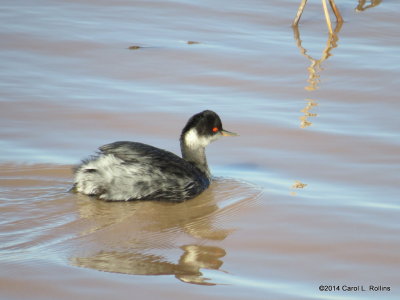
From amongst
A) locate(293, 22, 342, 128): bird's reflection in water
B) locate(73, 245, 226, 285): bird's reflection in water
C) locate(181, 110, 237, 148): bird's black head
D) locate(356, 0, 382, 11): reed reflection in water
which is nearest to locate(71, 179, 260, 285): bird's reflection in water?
locate(73, 245, 226, 285): bird's reflection in water

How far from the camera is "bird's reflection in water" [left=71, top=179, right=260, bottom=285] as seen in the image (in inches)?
224

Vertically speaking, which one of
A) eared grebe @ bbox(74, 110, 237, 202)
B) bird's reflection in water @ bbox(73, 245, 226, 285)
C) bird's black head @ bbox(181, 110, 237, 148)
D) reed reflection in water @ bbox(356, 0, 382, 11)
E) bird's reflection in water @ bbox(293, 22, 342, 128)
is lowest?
bird's reflection in water @ bbox(73, 245, 226, 285)

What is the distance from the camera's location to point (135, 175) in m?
7.12

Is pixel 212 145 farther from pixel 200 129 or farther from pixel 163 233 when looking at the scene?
pixel 163 233

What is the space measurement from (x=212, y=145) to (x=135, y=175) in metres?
1.82

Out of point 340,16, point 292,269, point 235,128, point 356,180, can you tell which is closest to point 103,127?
point 235,128

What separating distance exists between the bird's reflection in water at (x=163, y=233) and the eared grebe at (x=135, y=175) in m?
0.08

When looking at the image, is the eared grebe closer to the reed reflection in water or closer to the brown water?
the brown water

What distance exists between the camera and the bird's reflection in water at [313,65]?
9.35 metres

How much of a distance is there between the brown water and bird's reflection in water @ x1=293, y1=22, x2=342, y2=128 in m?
0.04

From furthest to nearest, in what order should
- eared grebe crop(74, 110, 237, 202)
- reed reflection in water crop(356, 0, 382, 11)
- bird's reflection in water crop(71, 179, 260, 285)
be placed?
reed reflection in water crop(356, 0, 382, 11) → eared grebe crop(74, 110, 237, 202) → bird's reflection in water crop(71, 179, 260, 285)

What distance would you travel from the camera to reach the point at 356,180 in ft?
24.9

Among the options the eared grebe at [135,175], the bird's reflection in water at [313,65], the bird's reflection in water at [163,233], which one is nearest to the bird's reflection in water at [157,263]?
the bird's reflection in water at [163,233]

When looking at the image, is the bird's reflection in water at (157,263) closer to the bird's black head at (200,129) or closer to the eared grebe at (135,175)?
the eared grebe at (135,175)
